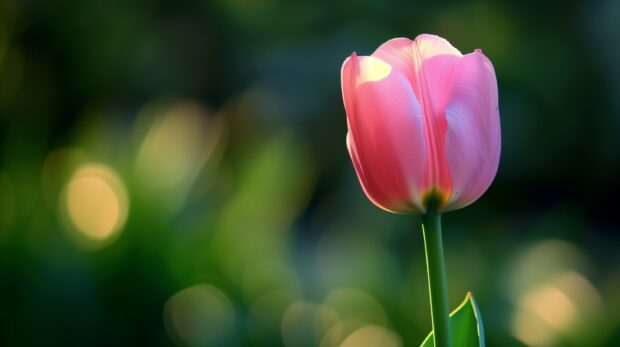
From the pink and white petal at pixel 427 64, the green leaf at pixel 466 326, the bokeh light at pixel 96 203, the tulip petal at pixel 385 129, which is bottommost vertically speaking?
the green leaf at pixel 466 326

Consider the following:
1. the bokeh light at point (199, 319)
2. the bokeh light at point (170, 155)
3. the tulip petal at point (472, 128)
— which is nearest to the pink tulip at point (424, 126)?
the tulip petal at point (472, 128)

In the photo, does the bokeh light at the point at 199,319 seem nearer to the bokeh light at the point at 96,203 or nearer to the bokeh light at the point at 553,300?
the bokeh light at the point at 96,203

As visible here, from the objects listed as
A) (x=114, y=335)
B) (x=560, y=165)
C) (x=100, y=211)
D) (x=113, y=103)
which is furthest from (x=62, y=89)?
(x=114, y=335)

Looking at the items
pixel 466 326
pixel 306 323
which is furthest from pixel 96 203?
pixel 466 326

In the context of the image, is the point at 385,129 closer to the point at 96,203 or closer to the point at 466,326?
the point at 466,326

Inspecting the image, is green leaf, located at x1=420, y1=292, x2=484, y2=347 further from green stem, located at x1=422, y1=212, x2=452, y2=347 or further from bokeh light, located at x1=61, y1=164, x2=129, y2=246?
bokeh light, located at x1=61, y1=164, x2=129, y2=246

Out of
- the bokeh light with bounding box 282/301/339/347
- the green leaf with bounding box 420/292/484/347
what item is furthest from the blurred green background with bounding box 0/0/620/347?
the green leaf with bounding box 420/292/484/347
